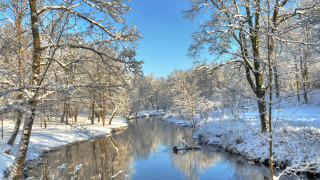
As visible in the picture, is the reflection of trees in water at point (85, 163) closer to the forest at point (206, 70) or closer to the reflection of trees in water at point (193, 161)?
the forest at point (206, 70)

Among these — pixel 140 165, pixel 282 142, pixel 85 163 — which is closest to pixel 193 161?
pixel 140 165

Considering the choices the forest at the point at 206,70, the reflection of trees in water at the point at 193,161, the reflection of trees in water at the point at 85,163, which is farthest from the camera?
the reflection of trees in water at the point at 193,161

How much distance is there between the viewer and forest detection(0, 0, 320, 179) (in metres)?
3.30

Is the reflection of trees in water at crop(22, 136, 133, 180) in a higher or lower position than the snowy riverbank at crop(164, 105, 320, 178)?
lower

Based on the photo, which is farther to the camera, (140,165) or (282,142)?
(140,165)

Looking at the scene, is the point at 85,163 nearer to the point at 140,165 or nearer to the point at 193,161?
the point at 140,165

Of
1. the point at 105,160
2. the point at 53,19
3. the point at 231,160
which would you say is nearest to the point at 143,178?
the point at 105,160

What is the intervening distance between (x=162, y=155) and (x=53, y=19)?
12871 mm

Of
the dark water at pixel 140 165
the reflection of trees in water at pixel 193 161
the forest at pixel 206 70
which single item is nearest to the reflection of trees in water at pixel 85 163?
the dark water at pixel 140 165

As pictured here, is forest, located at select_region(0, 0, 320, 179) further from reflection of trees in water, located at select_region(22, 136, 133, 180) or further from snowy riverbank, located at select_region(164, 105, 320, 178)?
reflection of trees in water, located at select_region(22, 136, 133, 180)

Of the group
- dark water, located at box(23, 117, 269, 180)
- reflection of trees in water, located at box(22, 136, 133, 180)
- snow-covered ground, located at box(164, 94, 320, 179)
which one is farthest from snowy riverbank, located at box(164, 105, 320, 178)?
reflection of trees in water, located at box(22, 136, 133, 180)

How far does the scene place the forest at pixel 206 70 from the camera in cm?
330

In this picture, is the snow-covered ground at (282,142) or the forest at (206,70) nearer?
the forest at (206,70)

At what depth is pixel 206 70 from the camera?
1254cm
